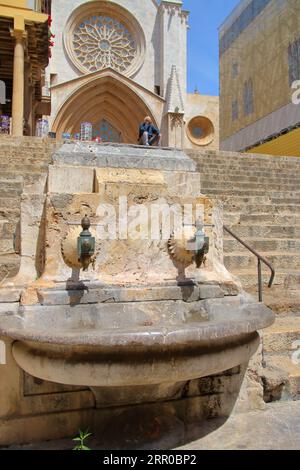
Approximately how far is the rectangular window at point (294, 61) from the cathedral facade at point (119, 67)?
17.9 feet

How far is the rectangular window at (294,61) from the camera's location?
20.4 meters

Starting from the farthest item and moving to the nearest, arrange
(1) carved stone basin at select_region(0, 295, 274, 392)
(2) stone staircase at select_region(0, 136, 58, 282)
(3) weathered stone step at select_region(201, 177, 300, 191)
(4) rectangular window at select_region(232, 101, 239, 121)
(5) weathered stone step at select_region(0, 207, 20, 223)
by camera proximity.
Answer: (4) rectangular window at select_region(232, 101, 239, 121)
(3) weathered stone step at select_region(201, 177, 300, 191)
(5) weathered stone step at select_region(0, 207, 20, 223)
(2) stone staircase at select_region(0, 136, 58, 282)
(1) carved stone basin at select_region(0, 295, 274, 392)

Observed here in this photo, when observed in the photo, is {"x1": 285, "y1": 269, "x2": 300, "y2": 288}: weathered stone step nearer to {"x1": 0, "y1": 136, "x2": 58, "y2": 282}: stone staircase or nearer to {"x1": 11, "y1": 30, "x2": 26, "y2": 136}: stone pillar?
{"x1": 0, "y1": 136, "x2": 58, "y2": 282}: stone staircase

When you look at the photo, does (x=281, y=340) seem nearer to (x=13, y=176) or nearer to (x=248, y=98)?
(x=13, y=176)

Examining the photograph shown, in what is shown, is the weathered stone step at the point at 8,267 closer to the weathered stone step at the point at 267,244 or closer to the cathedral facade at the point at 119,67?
the weathered stone step at the point at 267,244

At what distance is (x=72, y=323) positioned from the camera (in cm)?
240

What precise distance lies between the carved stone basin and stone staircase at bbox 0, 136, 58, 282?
1.07 m

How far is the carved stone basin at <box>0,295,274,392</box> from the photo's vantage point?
6.47ft

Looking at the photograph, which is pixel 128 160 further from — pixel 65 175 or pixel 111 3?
pixel 111 3

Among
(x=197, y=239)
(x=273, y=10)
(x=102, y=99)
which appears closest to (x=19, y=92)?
(x=102, y=99)

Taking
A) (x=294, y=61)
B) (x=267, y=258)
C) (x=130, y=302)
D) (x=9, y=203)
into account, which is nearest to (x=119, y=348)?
(x=130, y=302)

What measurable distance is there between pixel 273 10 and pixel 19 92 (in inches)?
646

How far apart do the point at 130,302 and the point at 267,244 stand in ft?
11.6

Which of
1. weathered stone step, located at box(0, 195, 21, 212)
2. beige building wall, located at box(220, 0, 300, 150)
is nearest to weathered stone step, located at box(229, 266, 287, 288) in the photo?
weathered stone step, located at box(0, 195, 21, 212)
